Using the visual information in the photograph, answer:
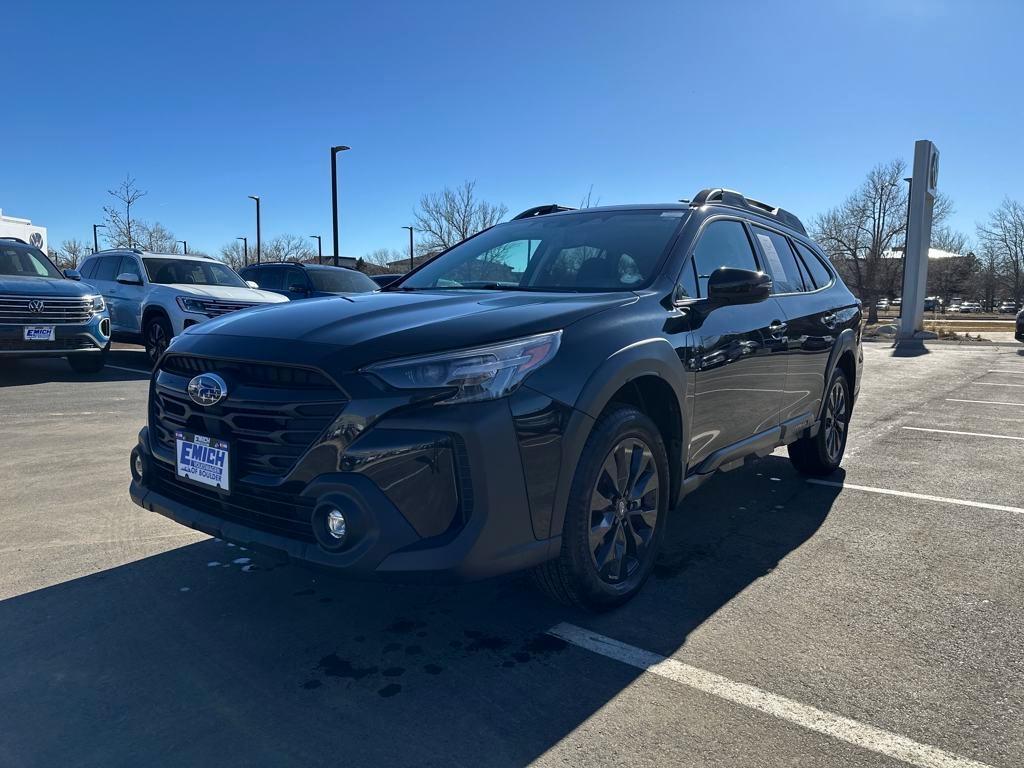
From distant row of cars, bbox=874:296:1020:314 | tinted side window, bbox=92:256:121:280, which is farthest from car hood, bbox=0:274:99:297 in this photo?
distant row of cars, bbox=874:296:1020:314

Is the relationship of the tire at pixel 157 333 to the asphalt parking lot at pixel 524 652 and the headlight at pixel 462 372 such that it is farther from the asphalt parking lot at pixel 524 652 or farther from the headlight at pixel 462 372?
the headlight at pixel 462 372

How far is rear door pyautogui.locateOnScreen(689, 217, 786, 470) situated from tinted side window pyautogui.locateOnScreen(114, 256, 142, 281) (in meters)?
10.1

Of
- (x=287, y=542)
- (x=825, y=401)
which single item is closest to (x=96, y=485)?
(x=287, y=542)

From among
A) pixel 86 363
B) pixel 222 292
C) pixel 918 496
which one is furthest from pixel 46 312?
pixel 918 496

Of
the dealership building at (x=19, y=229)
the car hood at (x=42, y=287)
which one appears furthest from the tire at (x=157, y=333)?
the dealership building at (x=19, y=229)

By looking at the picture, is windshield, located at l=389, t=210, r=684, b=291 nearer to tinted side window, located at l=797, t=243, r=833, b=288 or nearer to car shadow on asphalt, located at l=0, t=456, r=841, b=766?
car shadow on asphalt, located at l=0, t=456, r=841, b=766

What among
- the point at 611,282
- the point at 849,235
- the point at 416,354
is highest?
the point at 849,235

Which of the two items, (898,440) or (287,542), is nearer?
(287,542)

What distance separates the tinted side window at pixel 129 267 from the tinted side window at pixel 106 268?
0.14 metres

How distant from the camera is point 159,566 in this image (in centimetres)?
348

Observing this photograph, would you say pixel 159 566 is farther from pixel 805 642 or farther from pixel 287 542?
pixel 805 642

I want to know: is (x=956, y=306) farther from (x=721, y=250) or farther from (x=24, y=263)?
(x=721, y=250)

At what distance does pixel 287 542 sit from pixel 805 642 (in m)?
1.98

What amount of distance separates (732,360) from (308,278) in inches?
391
